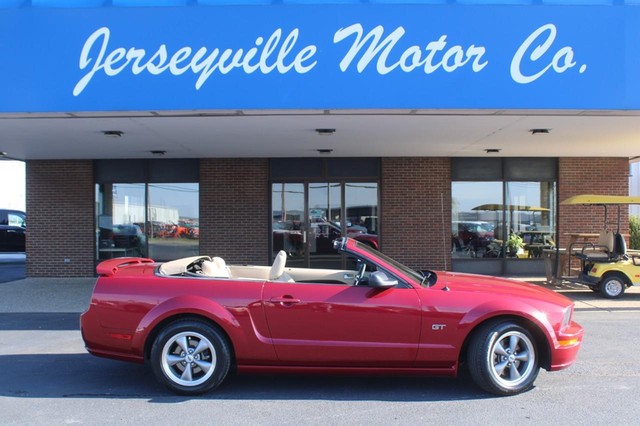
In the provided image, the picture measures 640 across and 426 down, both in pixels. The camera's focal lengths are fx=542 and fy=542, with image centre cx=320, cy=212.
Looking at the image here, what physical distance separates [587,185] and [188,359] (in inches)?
452

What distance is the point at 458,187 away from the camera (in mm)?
13352

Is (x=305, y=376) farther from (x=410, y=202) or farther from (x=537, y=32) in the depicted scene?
(x=410, y=202)

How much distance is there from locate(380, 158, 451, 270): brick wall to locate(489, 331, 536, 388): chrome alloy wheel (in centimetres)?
819

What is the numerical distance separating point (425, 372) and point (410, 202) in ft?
27.9

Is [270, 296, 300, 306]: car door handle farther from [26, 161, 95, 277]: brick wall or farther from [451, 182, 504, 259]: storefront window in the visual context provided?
[26, 161, 95, 277]: brick wall

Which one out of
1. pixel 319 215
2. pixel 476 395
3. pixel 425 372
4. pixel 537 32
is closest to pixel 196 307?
pixel 425 372

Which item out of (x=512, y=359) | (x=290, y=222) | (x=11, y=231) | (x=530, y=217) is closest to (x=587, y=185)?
(x=530, y=217)

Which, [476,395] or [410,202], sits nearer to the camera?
[476,395]

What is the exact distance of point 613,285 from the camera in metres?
10.2

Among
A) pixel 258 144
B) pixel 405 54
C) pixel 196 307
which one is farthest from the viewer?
pixel 258 144

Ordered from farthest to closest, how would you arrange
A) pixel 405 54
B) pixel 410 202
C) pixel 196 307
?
1. pixel 410 202
2. pixel 405 54
3. pixel 196 307

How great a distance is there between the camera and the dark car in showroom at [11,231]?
2042 centimetres

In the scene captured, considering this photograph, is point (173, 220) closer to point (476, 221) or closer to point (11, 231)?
point (476, 221)

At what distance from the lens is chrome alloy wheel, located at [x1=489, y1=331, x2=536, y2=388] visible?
4820 mm
